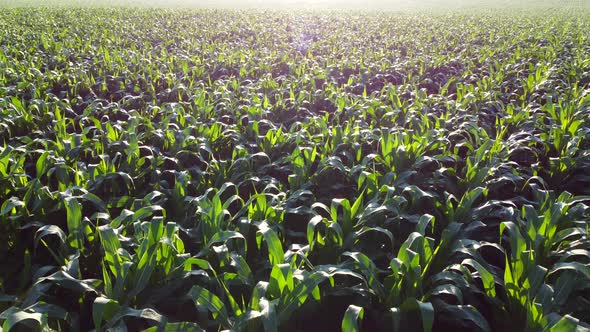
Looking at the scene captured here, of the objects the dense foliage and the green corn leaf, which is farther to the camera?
the dense foliage

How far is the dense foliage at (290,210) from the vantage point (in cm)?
212

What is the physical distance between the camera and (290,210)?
289 cm

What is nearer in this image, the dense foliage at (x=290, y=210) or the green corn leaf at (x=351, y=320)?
the green corn leaf at (x=351, y=320)

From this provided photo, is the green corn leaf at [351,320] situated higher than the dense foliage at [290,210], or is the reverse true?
the green corn leaf at [351,320]

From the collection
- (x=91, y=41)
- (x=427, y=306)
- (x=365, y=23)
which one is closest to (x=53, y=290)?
(x=427, y=306)

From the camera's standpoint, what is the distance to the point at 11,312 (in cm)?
176

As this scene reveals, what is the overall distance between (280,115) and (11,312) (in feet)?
13.5

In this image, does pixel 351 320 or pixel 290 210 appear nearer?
pixel 351 320

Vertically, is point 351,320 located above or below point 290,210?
above

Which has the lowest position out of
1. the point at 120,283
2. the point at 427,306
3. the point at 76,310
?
the point at 76,310

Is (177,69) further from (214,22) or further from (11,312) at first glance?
(214,22)

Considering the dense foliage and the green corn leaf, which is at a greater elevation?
the green corn leaf

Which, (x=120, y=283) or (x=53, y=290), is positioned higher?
(x=120, y=283)

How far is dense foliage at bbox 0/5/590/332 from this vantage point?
2119mm
